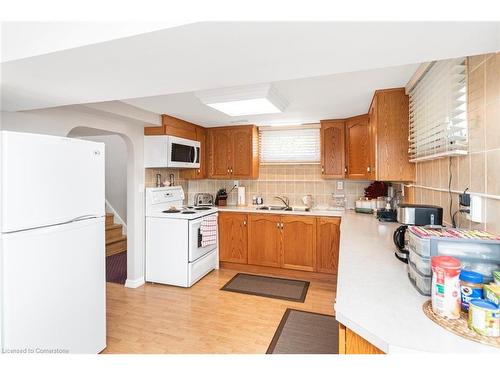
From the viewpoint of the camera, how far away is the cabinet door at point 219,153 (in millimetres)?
3953

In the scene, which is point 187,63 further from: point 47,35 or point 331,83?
point 331,83

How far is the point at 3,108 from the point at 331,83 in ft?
8.00

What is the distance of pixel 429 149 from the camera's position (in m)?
1.70

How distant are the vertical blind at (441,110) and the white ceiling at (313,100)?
0.20 m

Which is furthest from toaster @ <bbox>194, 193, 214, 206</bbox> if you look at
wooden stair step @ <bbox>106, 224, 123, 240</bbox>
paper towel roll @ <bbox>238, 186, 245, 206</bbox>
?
wooden stair step @ <bbox>106, 224, 123, 240</bbox>

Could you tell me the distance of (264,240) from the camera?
3.53 meters

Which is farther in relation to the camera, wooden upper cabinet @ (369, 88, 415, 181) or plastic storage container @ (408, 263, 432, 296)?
wooden upper cabinet @ (369, 88, 415, 181)

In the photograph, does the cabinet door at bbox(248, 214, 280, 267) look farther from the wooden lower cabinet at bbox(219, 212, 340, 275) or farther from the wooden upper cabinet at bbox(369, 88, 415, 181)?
the wooden upper cabinet at bbox(369, 88, 415, 181)

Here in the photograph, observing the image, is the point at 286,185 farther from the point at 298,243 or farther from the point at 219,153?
the point at 219,153

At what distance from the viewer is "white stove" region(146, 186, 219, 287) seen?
3.11m

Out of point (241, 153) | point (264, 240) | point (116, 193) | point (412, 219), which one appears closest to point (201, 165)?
point (241, 153)

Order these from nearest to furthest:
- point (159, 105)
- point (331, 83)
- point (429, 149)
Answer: point (429, 149)
point (331, 83)
point (159, 105)

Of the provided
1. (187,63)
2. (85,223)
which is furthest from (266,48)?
(85,223)
